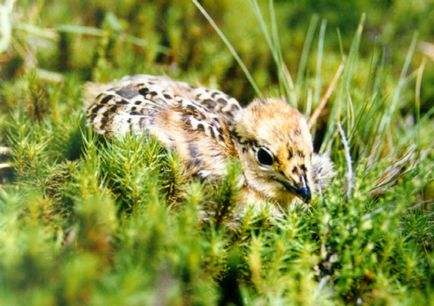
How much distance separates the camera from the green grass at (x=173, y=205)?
Result: 1.48 metres

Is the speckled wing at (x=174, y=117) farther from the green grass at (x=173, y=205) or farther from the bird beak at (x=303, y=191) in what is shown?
the bird beak at (x=303, y=191)

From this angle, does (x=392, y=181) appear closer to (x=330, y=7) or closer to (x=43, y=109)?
(x=43, y=109)

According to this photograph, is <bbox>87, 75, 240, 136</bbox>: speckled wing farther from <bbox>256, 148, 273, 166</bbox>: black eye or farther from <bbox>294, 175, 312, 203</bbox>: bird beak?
<bbox>294, 175, 312, 203</bbox>: bird beak

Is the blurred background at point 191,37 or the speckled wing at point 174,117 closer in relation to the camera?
the speckled wing at point 174,117

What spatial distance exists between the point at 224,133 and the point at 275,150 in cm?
30

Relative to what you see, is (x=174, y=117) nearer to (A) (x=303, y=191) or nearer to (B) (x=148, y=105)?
(B) (x=148, y=105)

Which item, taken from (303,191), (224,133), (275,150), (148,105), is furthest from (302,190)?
(148,105)

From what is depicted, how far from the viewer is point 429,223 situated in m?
2.05

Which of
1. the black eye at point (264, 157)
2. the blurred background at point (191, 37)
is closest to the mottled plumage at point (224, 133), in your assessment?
the black eye at point (264, 157)

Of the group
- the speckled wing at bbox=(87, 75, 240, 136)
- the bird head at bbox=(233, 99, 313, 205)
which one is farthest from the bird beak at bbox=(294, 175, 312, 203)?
the speckled wing at bbox=(87, 75, 240, 136)

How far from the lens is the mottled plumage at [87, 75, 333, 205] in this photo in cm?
215

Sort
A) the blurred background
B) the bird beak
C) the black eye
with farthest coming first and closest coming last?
the blurred background < the black eye < the bird beak

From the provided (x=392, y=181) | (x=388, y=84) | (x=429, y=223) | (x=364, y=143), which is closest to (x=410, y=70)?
(x=388, y=84)

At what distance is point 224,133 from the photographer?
2383 mm
